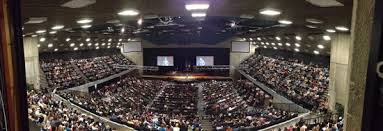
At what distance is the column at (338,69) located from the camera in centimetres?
1906

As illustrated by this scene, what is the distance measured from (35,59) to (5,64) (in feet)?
93.0

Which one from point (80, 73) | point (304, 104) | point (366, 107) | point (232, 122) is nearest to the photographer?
point (366, 107)

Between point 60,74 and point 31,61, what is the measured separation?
10989mm

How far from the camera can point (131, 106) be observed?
31.9 metres

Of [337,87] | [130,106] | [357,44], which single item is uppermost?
[357,44]

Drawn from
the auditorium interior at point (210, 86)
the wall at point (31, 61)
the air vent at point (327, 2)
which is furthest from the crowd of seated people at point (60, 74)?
the air vent at point (327, 2)

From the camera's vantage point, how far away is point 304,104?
24219 mm

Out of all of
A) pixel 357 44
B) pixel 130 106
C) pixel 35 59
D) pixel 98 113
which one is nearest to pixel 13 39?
pixel 357 44

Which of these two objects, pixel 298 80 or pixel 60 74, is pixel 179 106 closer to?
pixel 298 80

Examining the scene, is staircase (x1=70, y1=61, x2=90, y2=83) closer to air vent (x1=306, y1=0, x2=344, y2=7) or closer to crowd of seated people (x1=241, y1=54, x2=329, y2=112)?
crowd of seated people (x1=241, y1=54, x2=329, y2=112)

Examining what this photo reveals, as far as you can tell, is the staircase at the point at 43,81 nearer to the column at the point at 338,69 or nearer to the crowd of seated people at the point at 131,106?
the crowd of seated people at the point at 131,106

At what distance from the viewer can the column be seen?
1906cm

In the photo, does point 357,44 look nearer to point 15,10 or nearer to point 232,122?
point 15,10

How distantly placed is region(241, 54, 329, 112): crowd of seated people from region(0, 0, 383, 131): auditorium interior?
14 centimetres
